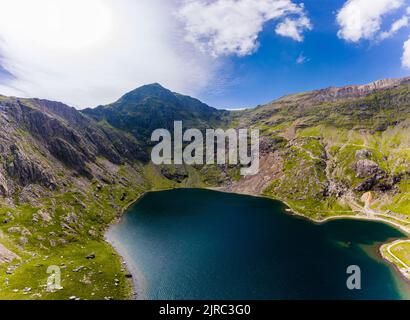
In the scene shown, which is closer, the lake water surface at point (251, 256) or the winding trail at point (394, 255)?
the lake water surface at point (251, 256)

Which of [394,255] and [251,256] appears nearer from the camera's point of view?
[251,256]

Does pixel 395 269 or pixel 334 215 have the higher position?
pixel 334 215

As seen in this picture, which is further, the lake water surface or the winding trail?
the winding trail

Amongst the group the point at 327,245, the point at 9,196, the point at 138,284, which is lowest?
the point at 138,284

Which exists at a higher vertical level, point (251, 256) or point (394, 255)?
point (251, 256)
